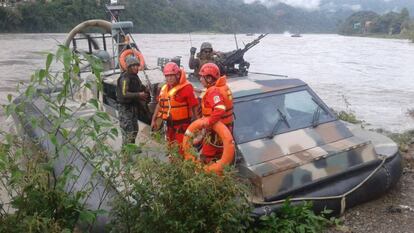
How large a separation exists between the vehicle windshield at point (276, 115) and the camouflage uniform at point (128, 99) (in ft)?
3.51

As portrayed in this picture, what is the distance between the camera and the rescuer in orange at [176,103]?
15.3ft

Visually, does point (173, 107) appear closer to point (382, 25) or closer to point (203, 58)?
point (203, 58)

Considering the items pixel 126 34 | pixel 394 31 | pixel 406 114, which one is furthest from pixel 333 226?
pixel 394 31

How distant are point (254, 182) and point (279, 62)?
24.1m

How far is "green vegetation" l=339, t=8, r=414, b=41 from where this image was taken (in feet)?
205

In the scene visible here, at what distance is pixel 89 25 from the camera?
9492mm

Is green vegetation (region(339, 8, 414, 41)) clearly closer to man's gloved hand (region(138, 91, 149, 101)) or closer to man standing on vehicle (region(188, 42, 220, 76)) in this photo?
man standing on vehicle (region(188, 42, 220, 76))

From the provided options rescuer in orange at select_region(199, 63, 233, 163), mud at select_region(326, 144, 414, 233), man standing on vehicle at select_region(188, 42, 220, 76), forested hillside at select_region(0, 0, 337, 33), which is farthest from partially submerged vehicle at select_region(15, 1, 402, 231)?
forested hillside at select_region(0, 0, 337, 33)

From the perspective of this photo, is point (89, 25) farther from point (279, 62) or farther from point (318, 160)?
point (279, 62)

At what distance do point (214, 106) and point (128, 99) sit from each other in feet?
3.81

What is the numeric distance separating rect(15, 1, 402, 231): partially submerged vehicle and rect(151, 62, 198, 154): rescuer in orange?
49cm

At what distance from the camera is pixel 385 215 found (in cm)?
473

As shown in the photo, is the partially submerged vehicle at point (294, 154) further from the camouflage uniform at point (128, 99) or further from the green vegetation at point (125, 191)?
the green vegetation at point (125, 191)

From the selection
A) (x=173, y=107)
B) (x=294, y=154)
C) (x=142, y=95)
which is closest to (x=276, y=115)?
(x=294, y=154)
